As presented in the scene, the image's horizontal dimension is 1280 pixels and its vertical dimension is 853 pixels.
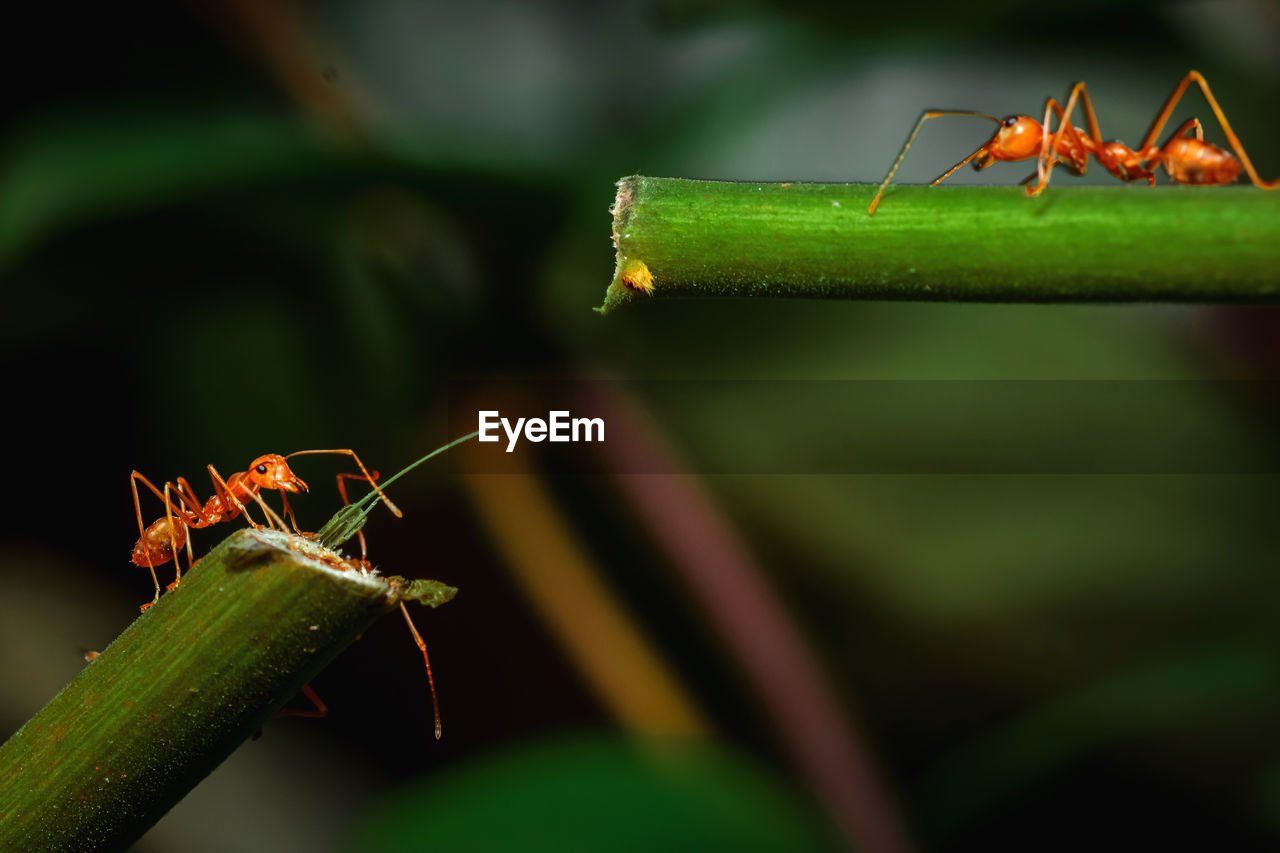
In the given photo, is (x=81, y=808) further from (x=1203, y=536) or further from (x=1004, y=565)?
(x=1203, y=536)

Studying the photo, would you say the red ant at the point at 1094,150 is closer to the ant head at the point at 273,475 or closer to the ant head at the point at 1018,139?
the ant head at the point at 1018,139

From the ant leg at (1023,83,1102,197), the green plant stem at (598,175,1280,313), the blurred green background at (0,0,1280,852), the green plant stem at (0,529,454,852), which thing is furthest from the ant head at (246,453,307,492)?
the ant leg at (1023,83,1102,197)

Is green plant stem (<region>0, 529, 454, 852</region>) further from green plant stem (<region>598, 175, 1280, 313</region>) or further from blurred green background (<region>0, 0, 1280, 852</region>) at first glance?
blurred green background (<region>0, 0, 1280, 852</region>)

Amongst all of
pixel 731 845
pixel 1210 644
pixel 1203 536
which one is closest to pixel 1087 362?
pixel 1203 536

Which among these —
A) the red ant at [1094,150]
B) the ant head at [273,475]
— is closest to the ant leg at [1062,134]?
the red ant at [1094,150]

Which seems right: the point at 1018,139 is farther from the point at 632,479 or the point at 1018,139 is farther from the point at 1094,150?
the point at 632,479
